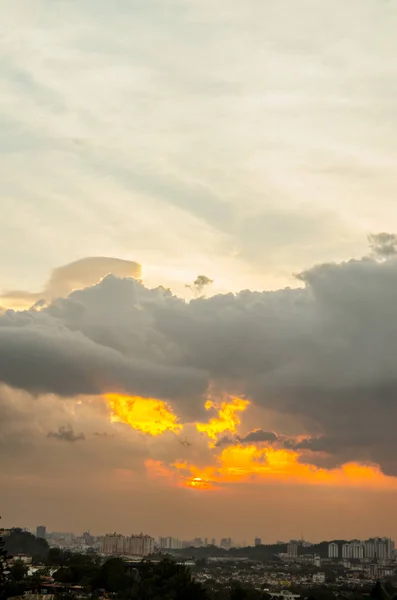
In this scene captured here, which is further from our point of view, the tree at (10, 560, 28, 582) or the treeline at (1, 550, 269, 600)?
the tree at (10, 560, 28, 582)

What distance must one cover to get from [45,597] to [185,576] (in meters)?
18.7

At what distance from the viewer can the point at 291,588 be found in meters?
178

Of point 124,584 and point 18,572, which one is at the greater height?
point 124,584

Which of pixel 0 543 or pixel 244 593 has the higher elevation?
pixel 0 543

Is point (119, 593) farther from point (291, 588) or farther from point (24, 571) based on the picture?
point (291, 588)

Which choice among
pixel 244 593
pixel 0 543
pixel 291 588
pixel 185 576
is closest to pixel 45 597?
pixel 0 543

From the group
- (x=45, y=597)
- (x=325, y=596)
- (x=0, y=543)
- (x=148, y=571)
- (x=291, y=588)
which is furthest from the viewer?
(x=291, y=588)

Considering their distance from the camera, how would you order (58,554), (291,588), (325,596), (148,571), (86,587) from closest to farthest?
(86,587)
(148,571)
(325,596)
(291,588)
(58,554)

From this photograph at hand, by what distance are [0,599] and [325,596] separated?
74.7 m

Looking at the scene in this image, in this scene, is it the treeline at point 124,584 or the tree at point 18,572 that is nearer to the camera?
the treeline at point 124,584

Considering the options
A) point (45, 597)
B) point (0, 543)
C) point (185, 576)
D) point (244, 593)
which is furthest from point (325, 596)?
point (0, 543)

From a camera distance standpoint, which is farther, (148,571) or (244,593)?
(148,571)

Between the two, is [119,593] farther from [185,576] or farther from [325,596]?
[325,596]

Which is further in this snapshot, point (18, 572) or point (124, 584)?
point (18, 572)
